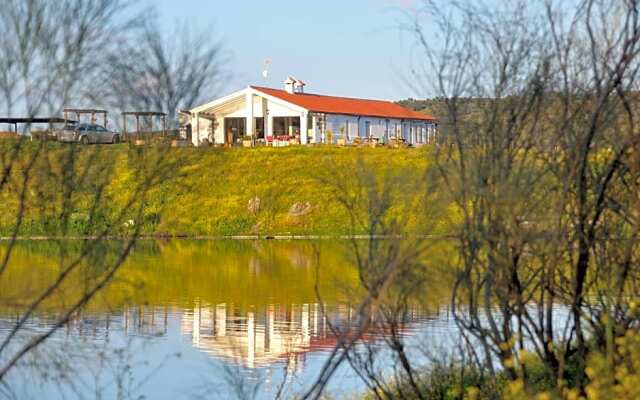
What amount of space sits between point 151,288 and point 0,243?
14.6 m

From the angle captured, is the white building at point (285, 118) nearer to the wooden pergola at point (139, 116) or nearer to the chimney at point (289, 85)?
the chimney at point (289, 85)

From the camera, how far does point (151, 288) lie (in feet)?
83.3

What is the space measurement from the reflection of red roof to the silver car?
49.3 meters

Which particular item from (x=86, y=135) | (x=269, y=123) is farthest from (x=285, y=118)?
(x=86, y=135)

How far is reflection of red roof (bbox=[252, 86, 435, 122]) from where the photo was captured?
61.3 m

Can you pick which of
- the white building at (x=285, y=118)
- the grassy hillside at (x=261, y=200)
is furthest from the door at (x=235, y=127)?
the grassy hillside at (x=261, y=200)

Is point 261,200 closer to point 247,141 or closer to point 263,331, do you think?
point 247,141

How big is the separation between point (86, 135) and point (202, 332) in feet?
31.1

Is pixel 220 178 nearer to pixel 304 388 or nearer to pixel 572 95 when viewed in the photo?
pixel 304 388

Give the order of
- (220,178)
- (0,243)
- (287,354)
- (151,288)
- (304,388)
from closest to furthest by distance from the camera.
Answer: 1. (304,388)
2. (287,354)
3. (151,288)
4. (0,243)
5. (220,178)

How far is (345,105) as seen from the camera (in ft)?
214

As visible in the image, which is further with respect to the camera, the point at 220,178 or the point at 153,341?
the point at 220,178

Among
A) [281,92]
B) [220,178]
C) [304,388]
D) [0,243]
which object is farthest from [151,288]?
[281,92]

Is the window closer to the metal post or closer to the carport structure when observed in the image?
the metal post
